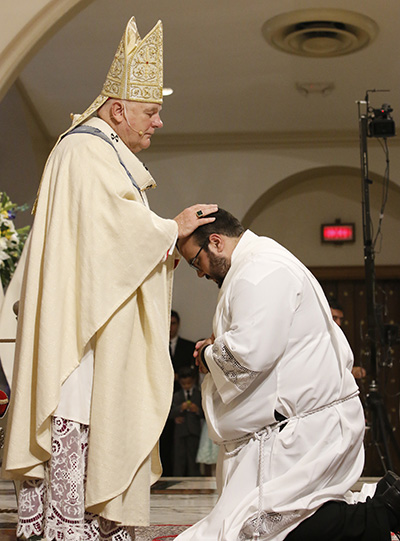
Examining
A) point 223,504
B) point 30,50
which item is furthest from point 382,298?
point 223,504

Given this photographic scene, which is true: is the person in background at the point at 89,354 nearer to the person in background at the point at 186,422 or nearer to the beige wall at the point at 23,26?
the beige wall at the point at 23,26

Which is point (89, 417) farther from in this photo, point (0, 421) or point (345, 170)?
point (345, 170)

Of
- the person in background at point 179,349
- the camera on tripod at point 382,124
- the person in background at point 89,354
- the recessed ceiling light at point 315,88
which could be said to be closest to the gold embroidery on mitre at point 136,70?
the person in background at point 89,354

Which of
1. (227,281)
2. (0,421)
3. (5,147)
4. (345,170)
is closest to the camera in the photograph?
(227,281)

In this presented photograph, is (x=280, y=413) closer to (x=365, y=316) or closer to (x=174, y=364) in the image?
(x=174, y=364)

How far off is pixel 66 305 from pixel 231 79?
5272mm

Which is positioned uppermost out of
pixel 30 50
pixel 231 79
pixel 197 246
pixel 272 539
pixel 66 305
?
pixel 231 79

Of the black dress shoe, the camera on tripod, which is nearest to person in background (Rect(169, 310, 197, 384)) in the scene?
the camera on tripod

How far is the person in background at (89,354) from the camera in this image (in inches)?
103

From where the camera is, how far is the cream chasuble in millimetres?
2627

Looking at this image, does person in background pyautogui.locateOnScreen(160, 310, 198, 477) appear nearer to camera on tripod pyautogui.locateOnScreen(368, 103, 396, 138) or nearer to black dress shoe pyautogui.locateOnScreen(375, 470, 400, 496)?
camera on tripod pyautogui.locateOnScreen(368, 103, 396, 138)

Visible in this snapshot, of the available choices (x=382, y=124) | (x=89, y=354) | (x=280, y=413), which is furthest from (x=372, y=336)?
(x=89, y=354)

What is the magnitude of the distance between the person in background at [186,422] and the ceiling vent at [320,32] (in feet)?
10.9

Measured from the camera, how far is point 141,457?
272 centimetres
